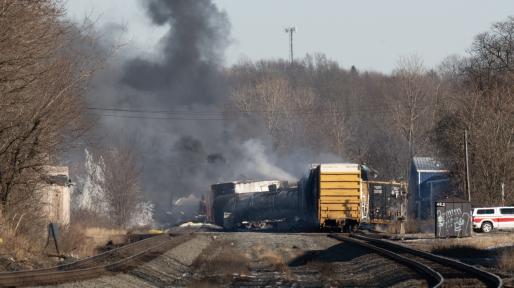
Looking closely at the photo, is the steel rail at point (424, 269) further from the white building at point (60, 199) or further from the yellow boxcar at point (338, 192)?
the white building at point (60, 199)

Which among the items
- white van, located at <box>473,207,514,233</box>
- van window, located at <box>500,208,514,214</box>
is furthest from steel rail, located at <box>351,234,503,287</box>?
van window, located at <box>500,208,514,214</box>

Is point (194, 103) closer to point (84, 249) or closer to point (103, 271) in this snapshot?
point (84, 249)

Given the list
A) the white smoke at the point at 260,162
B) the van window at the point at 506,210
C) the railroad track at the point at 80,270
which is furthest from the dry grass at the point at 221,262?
the white smoke at the point at 260,162

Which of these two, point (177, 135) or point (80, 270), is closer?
point (80, 270)

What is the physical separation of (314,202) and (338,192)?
2094 millimetres

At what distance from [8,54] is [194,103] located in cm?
6902

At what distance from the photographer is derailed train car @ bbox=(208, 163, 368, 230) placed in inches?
1853

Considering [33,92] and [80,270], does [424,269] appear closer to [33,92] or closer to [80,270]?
[80,270]

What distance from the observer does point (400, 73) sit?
378 feet

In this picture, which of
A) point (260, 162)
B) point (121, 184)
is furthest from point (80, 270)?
point (260, 162)

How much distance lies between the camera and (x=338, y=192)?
47125mm

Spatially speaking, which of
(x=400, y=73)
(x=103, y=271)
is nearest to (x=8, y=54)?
(x=103, y=271)

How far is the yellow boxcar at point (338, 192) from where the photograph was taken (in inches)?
1849

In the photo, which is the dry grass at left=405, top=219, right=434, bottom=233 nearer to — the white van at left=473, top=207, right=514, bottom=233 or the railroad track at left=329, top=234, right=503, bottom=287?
the white van at left=473, top=207, right=514, bottom=233
